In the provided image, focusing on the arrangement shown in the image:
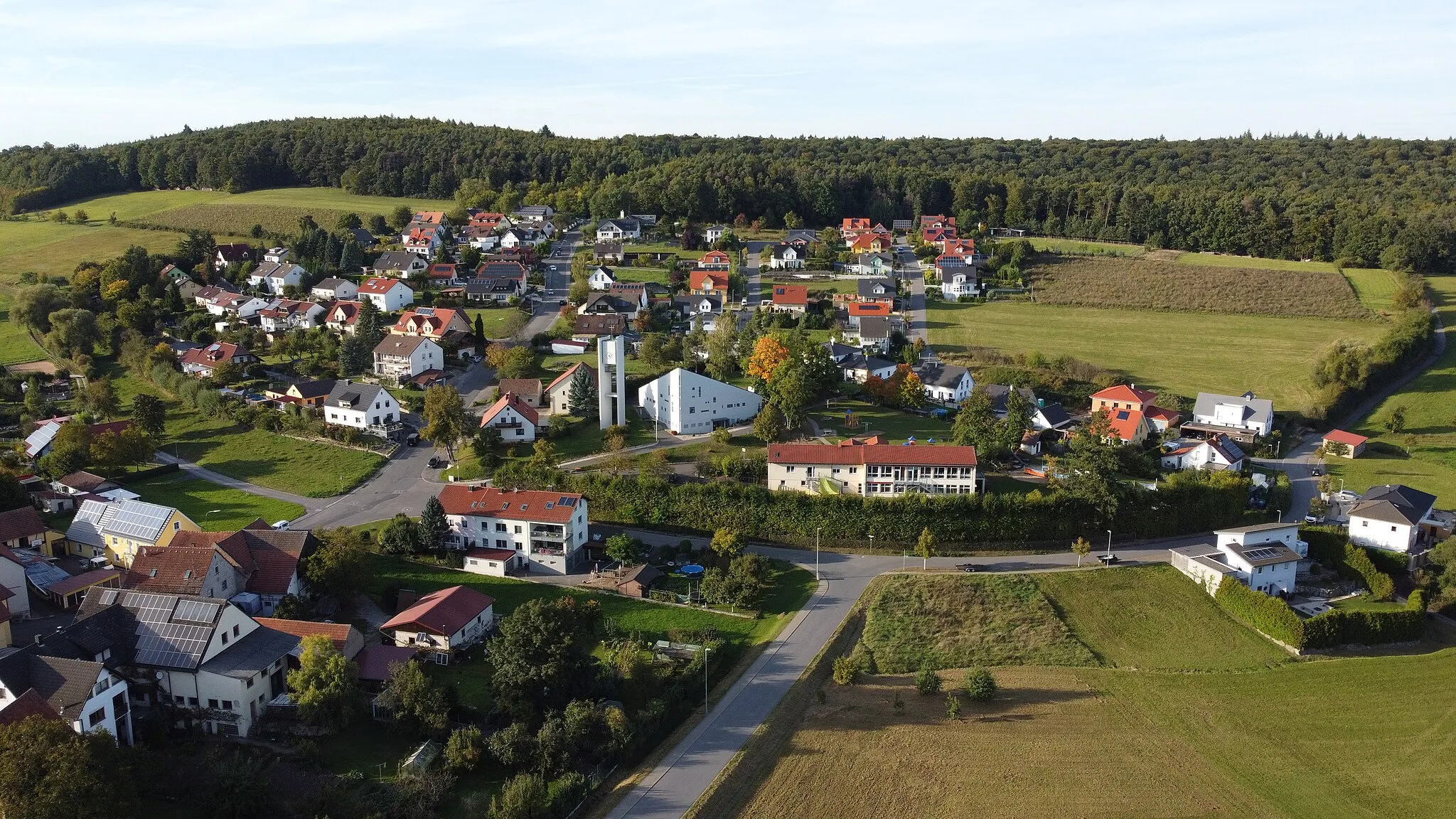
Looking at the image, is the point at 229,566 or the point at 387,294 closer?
the point at 229,566

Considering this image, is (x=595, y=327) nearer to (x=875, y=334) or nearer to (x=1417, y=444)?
(x=875, y=334)

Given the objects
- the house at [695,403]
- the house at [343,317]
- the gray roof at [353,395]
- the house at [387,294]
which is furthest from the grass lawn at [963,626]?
the house at [387,294]

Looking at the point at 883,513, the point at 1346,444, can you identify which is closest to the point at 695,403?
the point at 883,513

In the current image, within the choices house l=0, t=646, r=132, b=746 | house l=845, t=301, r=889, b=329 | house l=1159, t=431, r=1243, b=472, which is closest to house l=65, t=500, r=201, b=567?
house l=0, t=646, r=132, b=746

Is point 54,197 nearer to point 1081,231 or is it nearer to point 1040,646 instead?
point 1081,231

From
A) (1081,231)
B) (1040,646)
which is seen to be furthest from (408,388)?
(1081,231)
